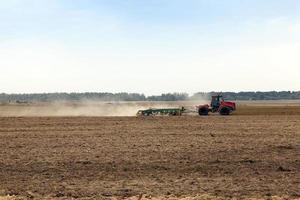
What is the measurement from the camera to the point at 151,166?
16812mm

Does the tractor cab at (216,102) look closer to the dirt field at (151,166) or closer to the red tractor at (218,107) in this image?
the red tractor at (218,107)

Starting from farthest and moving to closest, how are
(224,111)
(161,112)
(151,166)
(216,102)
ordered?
(216,102) → (224,111) → (161,112) → (151,166)

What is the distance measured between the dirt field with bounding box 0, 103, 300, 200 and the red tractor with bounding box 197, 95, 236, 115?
22.6 meters

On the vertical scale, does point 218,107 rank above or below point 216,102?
below

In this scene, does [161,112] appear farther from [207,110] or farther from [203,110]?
[207,110]

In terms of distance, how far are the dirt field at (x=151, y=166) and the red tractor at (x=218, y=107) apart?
2256cm

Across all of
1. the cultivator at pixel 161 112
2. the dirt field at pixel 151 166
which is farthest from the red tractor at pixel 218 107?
the dirt field at pixel 151 166

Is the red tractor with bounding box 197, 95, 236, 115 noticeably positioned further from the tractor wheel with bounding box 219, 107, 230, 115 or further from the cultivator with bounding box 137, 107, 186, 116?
the cultivator with bounding box 137, 107, 186, 116

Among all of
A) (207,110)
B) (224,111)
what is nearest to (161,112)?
Result: (207,110)

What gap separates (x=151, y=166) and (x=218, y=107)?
3355 cm

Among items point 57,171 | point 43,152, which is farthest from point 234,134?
point 57,171

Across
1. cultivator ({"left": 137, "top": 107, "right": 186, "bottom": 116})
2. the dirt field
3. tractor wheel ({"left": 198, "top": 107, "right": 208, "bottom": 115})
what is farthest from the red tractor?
the dirt field

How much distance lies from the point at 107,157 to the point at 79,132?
1052cm

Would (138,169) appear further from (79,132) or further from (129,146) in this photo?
(79,132)
